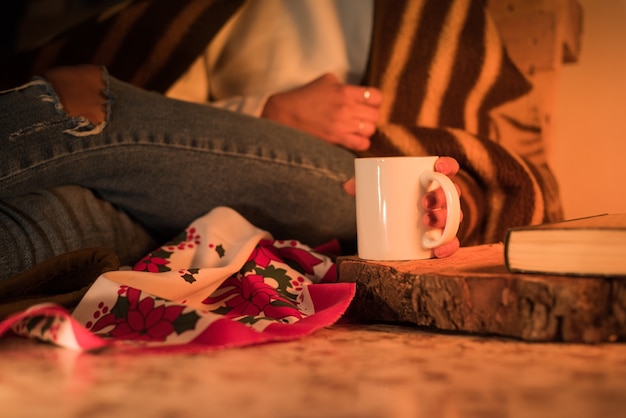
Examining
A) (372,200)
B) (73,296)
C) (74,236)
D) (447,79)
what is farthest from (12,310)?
(447,79)

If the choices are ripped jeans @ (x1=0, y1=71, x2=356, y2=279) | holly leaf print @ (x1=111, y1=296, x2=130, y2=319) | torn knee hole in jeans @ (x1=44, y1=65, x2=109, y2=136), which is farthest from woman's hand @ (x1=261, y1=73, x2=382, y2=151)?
holly leaf print @ (x1=111, y1=296, x2=130, y2=319)

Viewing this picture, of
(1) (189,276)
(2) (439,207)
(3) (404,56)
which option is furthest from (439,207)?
(3) (404,56)

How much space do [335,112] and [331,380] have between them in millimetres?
718

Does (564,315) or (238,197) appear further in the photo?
(238,197)

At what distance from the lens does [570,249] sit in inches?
24.3

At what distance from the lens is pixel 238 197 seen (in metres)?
1.05

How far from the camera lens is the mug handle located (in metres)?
0.73

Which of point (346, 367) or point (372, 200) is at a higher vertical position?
point (372, 200)

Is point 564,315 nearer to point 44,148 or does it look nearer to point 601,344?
point 601,344

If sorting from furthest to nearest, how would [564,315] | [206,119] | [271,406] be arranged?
[206,119] < [564,315] < [271,406]

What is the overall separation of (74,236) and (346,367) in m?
0.51

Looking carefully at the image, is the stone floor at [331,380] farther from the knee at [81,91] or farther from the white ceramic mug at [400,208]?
the knee at [81,91]

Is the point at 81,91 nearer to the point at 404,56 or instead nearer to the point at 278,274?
the point at 278,274

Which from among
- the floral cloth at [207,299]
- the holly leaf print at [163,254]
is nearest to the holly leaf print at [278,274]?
the floral cloth at [207,299]
